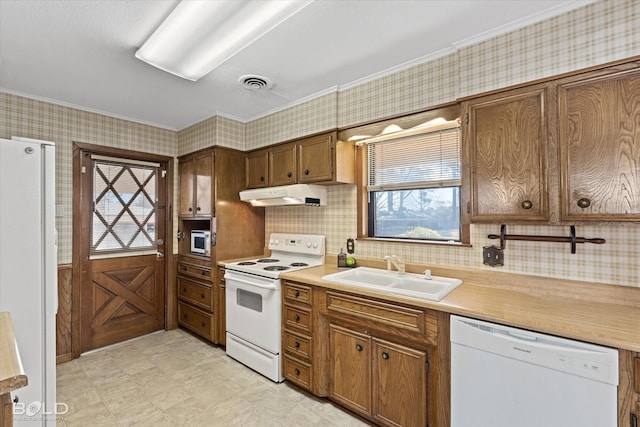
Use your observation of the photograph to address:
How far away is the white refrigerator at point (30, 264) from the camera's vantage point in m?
1.51

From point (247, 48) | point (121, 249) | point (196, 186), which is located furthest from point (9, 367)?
point (121, 249)

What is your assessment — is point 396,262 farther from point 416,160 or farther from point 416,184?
point 416,160

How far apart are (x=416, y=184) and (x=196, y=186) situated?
2.41 metres

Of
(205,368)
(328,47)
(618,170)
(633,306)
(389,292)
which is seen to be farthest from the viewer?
(205,368)

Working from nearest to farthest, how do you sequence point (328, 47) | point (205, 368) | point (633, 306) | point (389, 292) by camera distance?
point (633, 306)
point (389, 292)
point (328, 47)
point (205, 368)

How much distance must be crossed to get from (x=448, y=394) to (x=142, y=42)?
2763mm

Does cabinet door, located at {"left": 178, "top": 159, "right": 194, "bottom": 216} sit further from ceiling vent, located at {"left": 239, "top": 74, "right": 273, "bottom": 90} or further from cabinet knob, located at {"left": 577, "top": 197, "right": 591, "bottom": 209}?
cabinet knob, located at {"left": 577, "top": 197, "right": 591, "bottom": 209}

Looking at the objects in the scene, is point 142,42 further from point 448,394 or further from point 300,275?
point 448,394

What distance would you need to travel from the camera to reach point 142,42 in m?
1.95

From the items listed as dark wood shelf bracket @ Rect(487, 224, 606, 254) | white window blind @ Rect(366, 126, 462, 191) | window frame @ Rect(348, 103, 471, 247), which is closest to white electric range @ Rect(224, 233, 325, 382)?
window frame @ Rect(348, 103, 471, 247)

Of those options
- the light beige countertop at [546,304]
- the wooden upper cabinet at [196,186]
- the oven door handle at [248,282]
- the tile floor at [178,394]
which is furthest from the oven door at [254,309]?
the wooden upper cabinet at [196,186]

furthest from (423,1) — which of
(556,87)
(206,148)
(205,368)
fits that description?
(205,368)

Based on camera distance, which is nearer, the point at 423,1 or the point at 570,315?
the point at 570,315

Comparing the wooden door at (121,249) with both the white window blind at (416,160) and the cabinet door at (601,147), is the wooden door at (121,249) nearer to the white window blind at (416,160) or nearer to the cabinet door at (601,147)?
the white window blind at (416,160)
